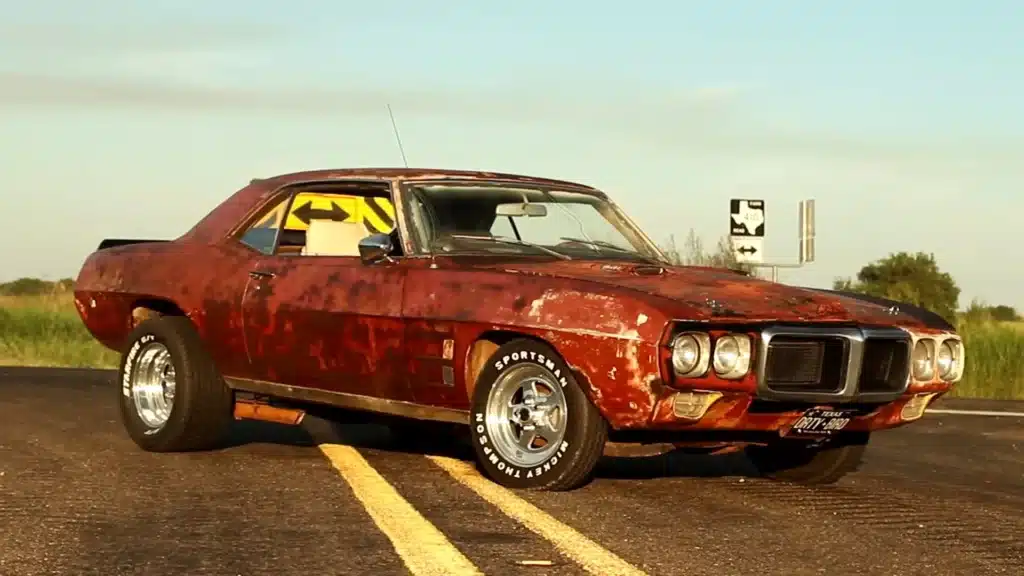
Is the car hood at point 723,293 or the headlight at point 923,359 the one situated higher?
the car hood at point 723,293

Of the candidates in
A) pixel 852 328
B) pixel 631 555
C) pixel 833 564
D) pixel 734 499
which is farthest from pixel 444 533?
pixel 852 328

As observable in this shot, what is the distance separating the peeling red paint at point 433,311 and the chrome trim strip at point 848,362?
50 mm

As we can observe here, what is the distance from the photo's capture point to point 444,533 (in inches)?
250

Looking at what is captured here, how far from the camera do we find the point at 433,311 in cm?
829

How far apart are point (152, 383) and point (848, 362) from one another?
12.9 feet

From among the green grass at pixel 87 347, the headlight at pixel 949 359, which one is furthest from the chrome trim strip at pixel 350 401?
the green grass at pixel 87 347

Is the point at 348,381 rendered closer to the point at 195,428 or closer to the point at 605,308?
the point at 195,428

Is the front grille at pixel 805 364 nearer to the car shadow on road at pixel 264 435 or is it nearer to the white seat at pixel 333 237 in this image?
the white seat at pixel 333 237

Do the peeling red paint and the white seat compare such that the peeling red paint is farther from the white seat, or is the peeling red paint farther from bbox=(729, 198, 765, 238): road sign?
bbox=(729, 198, 765, 238): road sign

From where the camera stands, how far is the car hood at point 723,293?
7.60m

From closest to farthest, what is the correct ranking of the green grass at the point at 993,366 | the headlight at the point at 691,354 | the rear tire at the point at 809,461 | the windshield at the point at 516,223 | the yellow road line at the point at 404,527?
1. the yellow road line at the point at 404,527
2. the headlight at the point at 691,354
3. the rear tire at the point at 809,461
4. the windshield at the point at 516,223
5. the green grass at the point at 993,366

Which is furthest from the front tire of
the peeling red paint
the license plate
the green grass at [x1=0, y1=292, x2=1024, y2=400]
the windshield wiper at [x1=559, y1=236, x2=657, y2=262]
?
the green grass at [x1=0, y1=292, x2=1024, y2=400]

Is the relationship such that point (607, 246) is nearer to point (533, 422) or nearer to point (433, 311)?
point (433, 311)

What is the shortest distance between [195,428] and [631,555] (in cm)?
395
